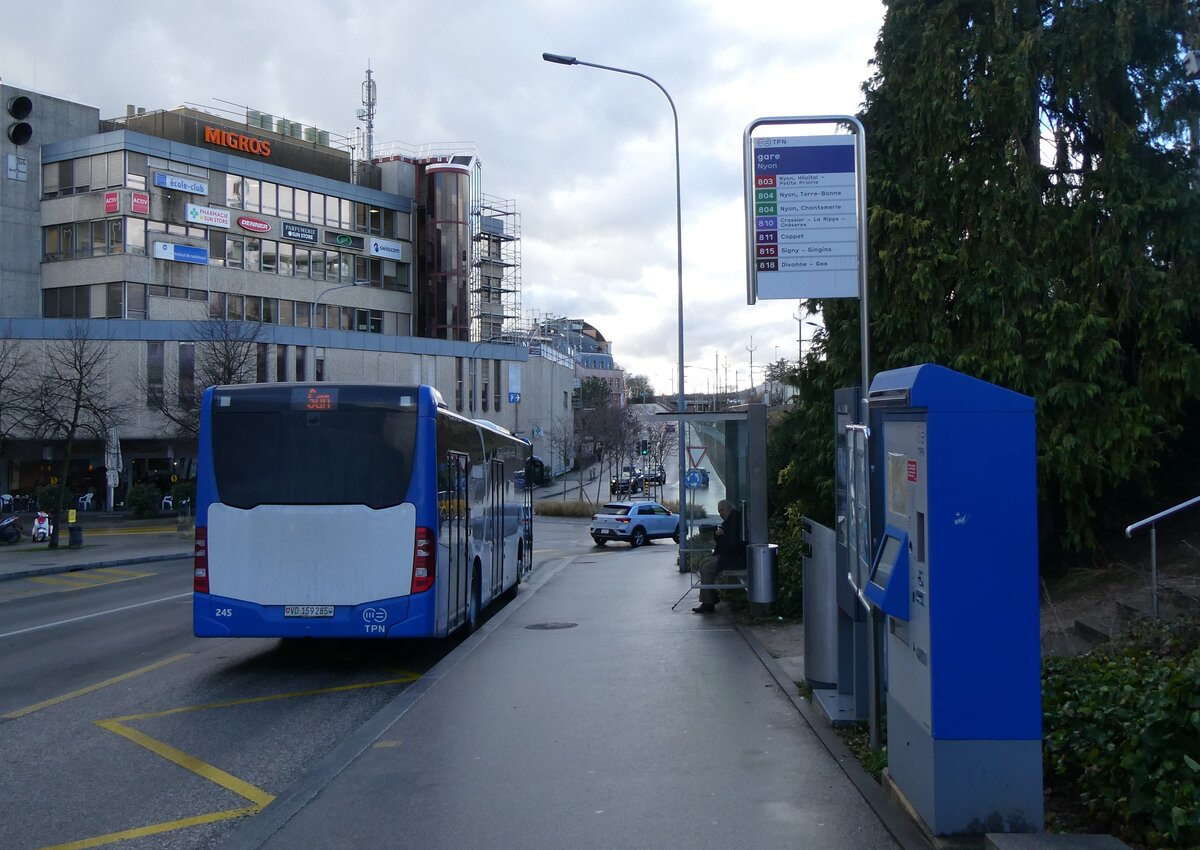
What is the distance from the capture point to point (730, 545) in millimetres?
15328

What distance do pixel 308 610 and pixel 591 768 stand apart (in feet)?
15.8

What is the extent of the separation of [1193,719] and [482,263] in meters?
71.2

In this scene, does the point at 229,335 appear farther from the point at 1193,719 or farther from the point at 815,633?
the point at 1193,719

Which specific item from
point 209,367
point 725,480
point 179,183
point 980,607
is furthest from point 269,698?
point 179,183

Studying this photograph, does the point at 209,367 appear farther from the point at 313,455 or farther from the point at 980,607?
the point at 980,607

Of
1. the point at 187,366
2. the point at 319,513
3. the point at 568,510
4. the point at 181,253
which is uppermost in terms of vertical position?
the point at 181,253

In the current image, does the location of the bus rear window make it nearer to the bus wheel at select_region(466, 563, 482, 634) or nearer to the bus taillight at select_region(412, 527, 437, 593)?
the bus taillight at select_region(412, 527, 437, 593)

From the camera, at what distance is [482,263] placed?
73.8 m

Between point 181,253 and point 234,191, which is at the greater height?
point 234,191

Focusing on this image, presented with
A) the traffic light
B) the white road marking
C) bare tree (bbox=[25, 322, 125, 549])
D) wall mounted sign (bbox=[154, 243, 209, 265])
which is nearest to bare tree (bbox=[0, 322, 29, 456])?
bare tree (bbox=[25, 322, 125, 549])

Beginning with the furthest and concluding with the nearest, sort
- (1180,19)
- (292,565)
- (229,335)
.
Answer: (229,335)
(1180,19)
(292,565)

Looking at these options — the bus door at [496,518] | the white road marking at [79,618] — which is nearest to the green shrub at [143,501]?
the white road marking at [79,618]

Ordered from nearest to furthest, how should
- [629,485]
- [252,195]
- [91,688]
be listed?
[91,688] → [252,195] → [629,485]

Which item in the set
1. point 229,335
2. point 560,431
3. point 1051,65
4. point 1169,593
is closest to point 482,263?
point 560,431
